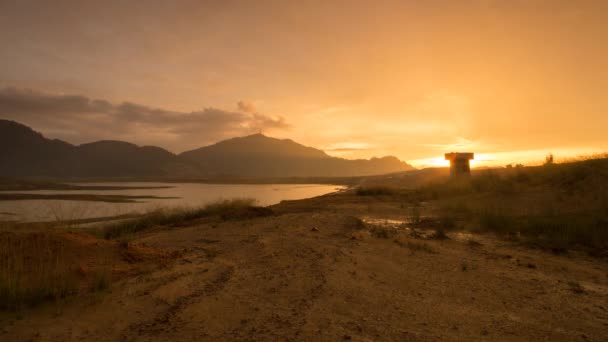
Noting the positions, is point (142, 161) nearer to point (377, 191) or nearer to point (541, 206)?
point (377, 191)

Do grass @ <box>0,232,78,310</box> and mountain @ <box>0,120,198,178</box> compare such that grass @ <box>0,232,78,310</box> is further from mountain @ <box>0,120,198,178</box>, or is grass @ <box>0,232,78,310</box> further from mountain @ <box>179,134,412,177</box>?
mountain @ <box>179,134,412,177</box>

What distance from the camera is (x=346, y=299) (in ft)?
12.4

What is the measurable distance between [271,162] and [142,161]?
180 feet

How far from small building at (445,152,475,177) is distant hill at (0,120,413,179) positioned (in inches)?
3529

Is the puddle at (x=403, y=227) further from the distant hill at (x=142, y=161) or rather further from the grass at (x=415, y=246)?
the distant hill at (x=142, y=161)

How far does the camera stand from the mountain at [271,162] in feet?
490

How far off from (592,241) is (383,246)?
12.5 feet

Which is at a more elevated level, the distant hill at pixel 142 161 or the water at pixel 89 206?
the distant hill at pixel 142 161

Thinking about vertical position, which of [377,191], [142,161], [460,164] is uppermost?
[142,161]

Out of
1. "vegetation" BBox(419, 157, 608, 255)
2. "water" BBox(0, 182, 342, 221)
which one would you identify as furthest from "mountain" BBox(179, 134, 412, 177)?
"vegetation" BBox(419, 157, 608, 255)

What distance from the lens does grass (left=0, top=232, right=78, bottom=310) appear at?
362cm

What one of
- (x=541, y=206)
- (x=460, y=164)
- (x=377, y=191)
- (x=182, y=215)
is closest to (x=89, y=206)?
(x=182, y=215)

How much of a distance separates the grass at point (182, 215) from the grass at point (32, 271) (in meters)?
4.26

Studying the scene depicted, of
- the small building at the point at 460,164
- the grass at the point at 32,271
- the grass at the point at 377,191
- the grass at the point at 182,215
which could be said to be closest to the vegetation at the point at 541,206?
the grass at the point at 377,191
